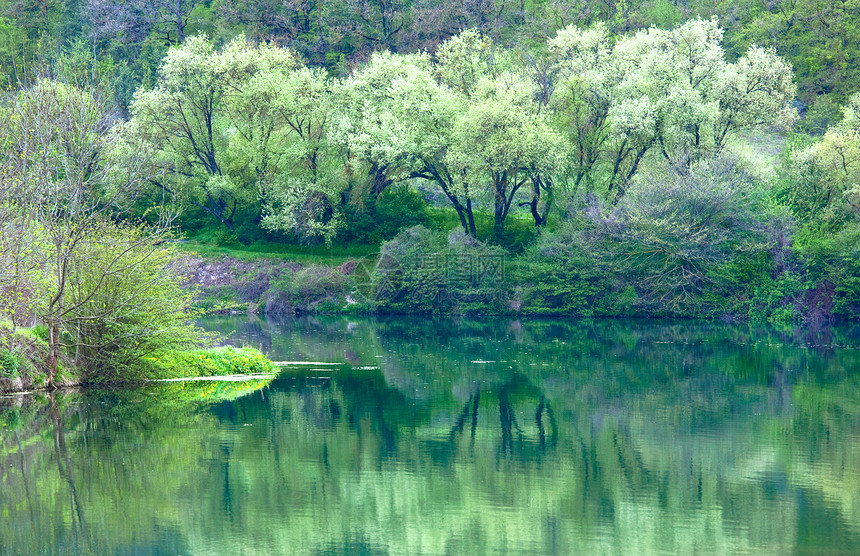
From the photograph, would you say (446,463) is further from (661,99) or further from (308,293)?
(308,293)

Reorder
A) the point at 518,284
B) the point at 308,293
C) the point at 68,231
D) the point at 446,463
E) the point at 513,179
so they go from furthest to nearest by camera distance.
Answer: the point at 308,293, the point at 513,179, the point at 518,284, the point at 68,231, the point at 446,463

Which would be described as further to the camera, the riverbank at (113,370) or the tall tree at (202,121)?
the tall tree at (202,121)

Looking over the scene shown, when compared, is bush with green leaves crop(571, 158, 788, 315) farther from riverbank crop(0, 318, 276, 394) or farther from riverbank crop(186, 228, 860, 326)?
riverbank crop(0, 318, 276, 394)

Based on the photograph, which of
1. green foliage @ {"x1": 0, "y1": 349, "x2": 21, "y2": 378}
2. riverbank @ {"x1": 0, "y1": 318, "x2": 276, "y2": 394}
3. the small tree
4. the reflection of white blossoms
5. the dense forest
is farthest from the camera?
the reflection of white blossoms

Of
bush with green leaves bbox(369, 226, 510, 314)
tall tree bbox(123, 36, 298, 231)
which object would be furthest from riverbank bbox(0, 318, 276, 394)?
tall tree bbox(123, 36, 298, 231)

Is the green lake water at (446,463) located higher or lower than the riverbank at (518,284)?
→ lower

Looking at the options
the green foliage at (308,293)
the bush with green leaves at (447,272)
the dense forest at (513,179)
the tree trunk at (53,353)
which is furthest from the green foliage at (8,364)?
the green foliage at (308,293)

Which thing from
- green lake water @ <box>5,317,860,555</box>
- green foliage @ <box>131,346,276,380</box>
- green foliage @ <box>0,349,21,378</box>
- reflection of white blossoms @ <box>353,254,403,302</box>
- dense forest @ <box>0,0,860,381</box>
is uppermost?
dense forest @ <box>0,0,860,381</box>

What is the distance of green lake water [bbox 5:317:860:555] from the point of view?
12805 millimetres

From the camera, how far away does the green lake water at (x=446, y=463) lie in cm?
1280

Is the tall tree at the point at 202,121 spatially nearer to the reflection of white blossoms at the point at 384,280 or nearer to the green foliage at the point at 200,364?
the reflection of white blossoms at the point at 384,280

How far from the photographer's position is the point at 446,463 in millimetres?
16984

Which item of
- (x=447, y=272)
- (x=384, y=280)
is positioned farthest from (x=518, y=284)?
(x=384, y=280)

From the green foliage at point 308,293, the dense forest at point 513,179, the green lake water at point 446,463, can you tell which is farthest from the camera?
the green foliage at point 308,293
